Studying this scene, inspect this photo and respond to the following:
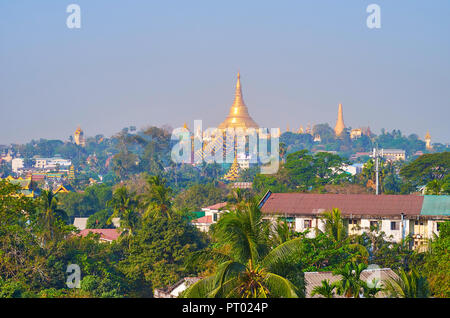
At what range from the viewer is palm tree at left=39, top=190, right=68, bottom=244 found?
29.3 meters

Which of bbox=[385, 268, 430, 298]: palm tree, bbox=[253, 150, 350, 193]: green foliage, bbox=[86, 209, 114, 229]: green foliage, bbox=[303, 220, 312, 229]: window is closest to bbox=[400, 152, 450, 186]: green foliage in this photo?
bbox=[253, 150, 350, 193]: green foliage

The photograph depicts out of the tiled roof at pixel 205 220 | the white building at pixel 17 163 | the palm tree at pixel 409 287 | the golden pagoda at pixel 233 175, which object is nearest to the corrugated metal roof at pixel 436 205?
the tiled roof at pixel 205 220

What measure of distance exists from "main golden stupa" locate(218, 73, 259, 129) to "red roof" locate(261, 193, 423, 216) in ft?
372

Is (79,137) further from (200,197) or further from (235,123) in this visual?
(200,197)

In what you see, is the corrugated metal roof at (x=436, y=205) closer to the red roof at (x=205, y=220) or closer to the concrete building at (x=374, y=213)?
the concrete building at (x=374, y=213)

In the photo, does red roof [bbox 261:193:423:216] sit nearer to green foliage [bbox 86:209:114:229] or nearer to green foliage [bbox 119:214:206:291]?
green foliage [bbox 119:214:206:291]

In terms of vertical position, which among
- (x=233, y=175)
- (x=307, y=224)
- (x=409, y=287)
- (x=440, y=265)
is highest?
(x=409, y=287)

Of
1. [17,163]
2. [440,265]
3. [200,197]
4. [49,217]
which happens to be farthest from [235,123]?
[440,265]

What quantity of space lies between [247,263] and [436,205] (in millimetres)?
18970

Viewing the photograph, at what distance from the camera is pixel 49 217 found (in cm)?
3120

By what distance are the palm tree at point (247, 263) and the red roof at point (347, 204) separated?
17787mm

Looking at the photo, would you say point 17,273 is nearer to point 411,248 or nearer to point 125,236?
point 125,236

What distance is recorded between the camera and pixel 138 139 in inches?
3999
